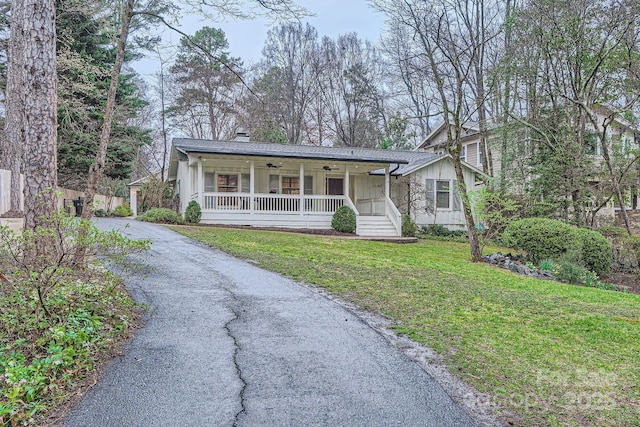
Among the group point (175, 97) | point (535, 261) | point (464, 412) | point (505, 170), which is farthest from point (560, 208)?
point (175, 97)

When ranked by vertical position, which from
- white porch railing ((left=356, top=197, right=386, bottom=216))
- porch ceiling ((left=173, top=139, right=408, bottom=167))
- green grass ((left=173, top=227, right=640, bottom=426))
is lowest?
green grass ((left=173, top=227, right=640, bottom=426))

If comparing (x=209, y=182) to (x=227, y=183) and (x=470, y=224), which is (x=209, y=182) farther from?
(x=470, y=224)

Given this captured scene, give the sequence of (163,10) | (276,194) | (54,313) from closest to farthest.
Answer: (54,313) < (163,10) < (276,194)

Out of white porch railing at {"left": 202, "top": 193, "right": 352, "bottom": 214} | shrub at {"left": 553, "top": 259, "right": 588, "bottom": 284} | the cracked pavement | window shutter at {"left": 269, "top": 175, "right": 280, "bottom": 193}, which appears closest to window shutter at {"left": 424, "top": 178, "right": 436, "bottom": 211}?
white porch railing at {"left": 202, "top": 193, "right": 352, "bottom": 214}

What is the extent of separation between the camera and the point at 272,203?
17.6 m

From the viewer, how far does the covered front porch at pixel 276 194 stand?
56.0ft

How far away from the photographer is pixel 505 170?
1859 centimetres

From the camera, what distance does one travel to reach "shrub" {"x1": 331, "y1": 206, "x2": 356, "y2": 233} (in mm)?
16906

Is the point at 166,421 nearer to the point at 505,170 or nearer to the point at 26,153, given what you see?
the point at 26,153

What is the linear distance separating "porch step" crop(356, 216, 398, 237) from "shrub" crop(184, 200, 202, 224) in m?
6.24

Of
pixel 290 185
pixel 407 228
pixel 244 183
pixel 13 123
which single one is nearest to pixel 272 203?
pixel 244 183

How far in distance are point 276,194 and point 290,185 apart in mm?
2276

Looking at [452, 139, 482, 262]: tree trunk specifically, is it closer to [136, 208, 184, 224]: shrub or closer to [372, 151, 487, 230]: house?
[372, 151, 487, 230]: house

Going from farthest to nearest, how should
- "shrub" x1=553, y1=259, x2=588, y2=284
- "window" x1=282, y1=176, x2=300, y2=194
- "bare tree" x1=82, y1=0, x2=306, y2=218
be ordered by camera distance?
"window" x1=282, y1=176, x2=300, y2=194 → "shrub" x1=553, y1=259, x2=588, y2=284 → "bare tree" x1=82, y1=0, x2=306, y2=218
